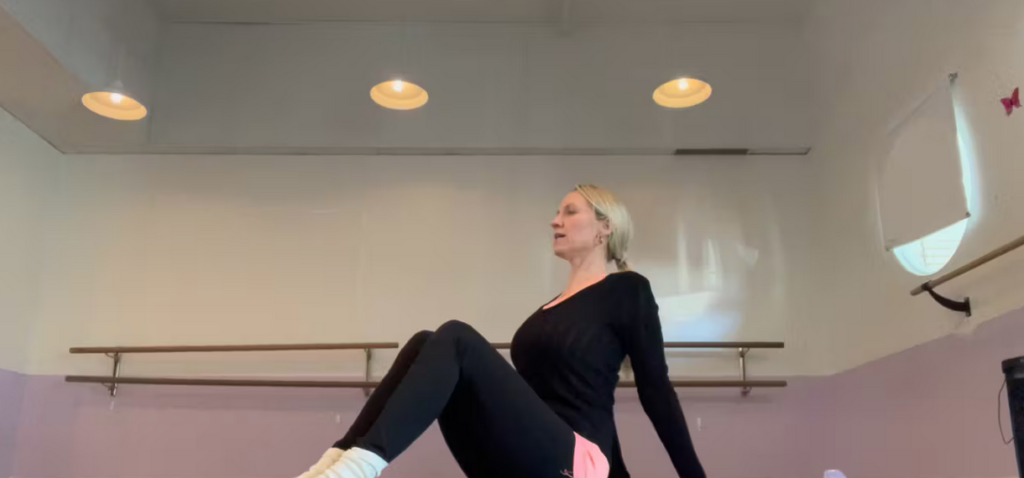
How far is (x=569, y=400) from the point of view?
5.56 ft

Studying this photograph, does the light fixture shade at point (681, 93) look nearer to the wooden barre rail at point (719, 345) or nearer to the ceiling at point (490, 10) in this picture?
the ceiling at point (490, 10)

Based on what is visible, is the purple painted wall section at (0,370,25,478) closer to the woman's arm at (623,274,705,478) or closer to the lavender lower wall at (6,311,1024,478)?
the lavender lower wall at (6,311,1024,478)

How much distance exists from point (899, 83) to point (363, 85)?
2141mm

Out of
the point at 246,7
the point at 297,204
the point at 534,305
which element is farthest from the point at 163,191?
the point at 534,305

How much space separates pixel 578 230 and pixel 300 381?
65.9 inches

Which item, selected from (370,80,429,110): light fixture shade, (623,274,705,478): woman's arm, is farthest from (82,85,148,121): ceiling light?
(623,274,705,478): woman's arm

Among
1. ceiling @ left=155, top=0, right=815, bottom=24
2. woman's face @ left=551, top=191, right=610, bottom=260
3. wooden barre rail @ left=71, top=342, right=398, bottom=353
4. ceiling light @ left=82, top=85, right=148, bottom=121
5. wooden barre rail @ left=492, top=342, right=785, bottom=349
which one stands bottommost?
wooden barre rail @ left=71, top=342, right=398, bottom=353

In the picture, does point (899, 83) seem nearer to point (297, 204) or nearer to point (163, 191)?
point (297, 204)

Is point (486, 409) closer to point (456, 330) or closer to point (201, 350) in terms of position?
point (456, 330)

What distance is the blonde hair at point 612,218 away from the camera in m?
1.96

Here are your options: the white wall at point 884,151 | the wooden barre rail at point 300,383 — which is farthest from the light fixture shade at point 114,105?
the white wall at point 884,151

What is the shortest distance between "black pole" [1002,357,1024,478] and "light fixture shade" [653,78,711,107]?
5.64 feet

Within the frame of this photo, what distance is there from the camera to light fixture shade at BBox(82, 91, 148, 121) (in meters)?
2.95

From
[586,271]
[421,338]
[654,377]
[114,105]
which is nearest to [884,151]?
[586,271]
